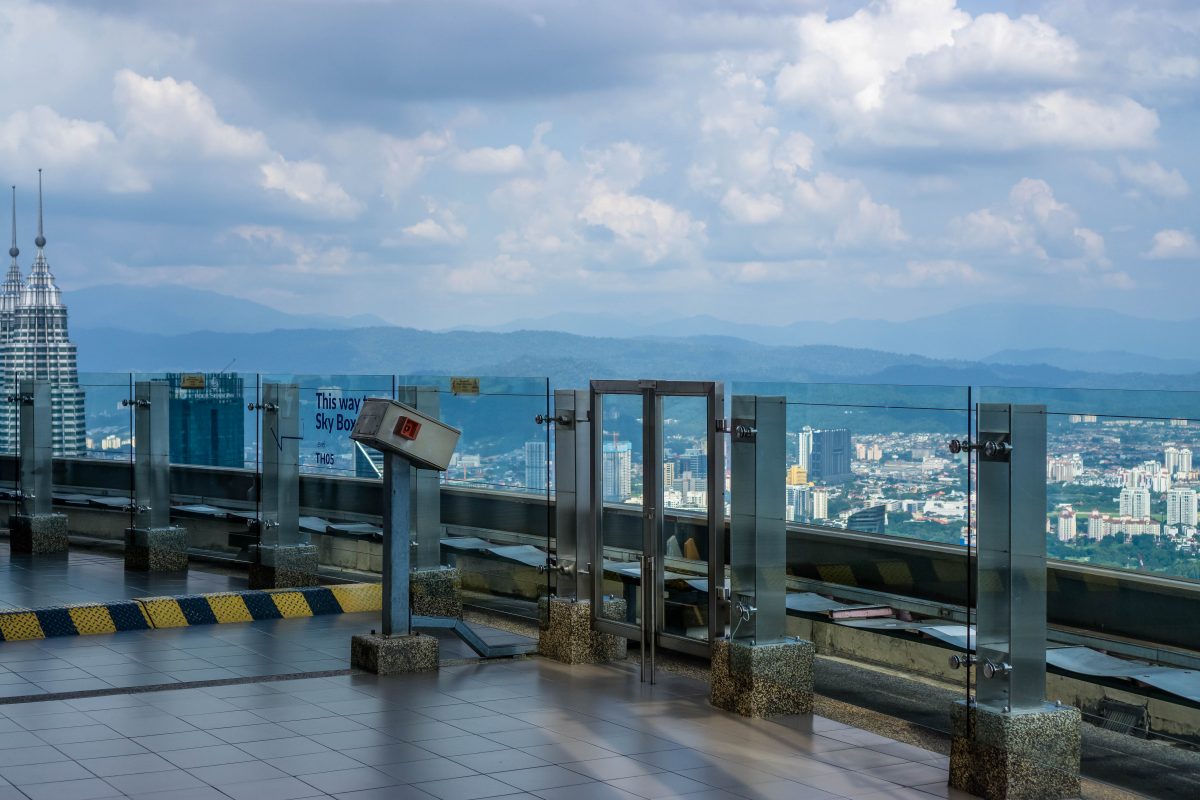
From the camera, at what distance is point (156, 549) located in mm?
13211

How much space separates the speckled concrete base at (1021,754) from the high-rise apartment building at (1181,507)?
0.95 metres

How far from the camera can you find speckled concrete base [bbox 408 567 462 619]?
10633mm

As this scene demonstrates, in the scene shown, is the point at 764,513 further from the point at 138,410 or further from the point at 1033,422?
the point at 138,410

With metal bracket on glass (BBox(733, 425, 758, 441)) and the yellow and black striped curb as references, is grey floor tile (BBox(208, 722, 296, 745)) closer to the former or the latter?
metal bracket on glass (BBox(733, 425, 758, 441))

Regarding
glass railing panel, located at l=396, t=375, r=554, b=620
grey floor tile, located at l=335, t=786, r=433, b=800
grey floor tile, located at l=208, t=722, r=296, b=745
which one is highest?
glass railing panel, located at l=396, t=375, r=554, b=620

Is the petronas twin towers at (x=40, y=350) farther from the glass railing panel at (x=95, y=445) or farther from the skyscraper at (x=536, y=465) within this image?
the skyscraper at (x=536, y=465)

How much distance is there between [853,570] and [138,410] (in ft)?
27.0

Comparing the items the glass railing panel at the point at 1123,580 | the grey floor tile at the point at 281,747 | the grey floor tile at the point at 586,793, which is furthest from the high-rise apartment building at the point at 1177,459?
the grey floor tile at the point at 281,747

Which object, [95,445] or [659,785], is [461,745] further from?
[95,445]

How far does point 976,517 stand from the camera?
647 centimetres

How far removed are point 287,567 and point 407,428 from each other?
4182 mm

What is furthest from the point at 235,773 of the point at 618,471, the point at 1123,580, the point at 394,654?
the point at 1123,580

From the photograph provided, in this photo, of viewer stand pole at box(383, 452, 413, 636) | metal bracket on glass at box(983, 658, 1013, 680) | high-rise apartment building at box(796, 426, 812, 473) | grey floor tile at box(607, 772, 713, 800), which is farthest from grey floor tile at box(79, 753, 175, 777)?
high-rise apartment building at box(796, 426, 812, 473)

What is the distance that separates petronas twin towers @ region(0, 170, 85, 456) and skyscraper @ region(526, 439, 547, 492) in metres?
6.72
